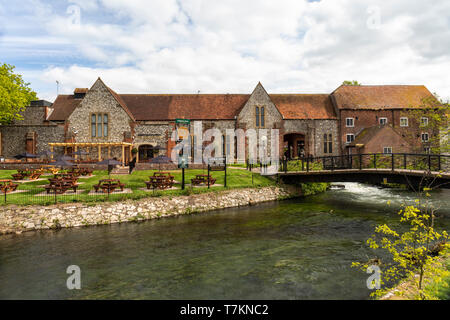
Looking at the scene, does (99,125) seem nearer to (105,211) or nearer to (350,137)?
(105,211)

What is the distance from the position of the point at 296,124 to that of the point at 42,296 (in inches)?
1402

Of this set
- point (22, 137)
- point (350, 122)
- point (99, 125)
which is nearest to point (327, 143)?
point (350, 122)

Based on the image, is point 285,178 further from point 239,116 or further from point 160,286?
point 160,286

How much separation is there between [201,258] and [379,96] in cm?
4064

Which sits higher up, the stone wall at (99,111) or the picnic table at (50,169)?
the stone wall at (99,111)

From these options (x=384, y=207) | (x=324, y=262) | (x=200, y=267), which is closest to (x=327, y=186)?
(x=384, y=207)

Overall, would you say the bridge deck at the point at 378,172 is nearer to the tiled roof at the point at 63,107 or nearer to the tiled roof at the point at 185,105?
the tiled roof at the point at 185,105

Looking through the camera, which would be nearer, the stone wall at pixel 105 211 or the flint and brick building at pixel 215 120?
the stone wall at pixel 105 211

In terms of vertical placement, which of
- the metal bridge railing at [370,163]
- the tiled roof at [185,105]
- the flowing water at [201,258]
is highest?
the tiled roof at [185,105]

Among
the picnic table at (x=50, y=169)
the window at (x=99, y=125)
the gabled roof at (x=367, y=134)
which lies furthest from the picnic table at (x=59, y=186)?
the gabled roof at (x=367, y=134)

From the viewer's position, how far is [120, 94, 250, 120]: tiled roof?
3678 centimetres

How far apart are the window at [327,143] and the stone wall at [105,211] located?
22.3 meters

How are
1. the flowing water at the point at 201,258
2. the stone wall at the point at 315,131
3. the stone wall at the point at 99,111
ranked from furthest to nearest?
the stone wall at the point at 315,131 → the stone wall at the point at 99,111 → the flowing water at the point at 201,258

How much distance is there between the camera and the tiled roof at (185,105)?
36781 millimetres
